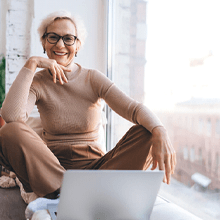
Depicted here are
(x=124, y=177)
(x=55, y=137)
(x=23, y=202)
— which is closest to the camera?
(x=124, y=177)

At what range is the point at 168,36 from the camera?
166cm

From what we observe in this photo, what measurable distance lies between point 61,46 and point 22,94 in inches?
15.8

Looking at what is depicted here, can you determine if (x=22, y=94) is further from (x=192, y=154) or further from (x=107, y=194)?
(x=192, y=154)

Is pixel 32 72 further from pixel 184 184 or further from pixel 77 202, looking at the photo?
pixel 184 184

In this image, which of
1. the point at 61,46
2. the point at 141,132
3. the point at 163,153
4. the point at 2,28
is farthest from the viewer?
the point at 2,28

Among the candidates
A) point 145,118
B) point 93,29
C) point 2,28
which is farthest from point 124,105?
point 2,28

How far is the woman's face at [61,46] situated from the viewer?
5.15 ft

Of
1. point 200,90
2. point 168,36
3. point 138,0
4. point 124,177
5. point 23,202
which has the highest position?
point 138,0

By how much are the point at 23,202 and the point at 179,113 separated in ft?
Answer: 3.67

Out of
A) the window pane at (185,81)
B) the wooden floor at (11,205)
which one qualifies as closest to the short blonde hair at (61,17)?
the window pane at (185,81)

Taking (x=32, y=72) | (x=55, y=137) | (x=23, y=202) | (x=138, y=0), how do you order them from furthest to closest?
(x=138, y=0), (x=23, y=202), (x=55, y=137), (x=32, y=72)

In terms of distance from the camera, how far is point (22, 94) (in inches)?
52.8

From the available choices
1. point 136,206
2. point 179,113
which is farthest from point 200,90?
point 136,206

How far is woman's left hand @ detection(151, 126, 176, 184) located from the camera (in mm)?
1102
